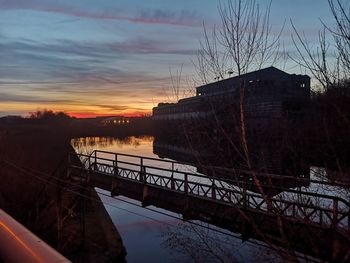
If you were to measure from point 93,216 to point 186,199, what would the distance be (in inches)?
591

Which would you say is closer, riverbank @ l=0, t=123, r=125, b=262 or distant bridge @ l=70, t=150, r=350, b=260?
distant bridge @ l=70, t=150, r=350, b=260

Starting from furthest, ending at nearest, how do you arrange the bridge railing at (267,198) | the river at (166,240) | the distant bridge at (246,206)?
the river at (166,240) → the distant bridge at (246,206) → the bridge railing at (267,198)

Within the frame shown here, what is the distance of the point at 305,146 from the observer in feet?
36.7

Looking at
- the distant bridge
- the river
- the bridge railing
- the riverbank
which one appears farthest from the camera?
the riverbank

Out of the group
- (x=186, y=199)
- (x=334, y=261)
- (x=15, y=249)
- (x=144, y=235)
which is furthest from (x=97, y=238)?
(x=15, y=249)

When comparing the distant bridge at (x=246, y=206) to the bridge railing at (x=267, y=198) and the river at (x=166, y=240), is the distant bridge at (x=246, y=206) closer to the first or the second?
the bridge railing at (x=267, y=198)

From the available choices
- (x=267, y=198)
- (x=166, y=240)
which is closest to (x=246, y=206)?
(x=267, y=198)

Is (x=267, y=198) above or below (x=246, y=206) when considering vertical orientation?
above

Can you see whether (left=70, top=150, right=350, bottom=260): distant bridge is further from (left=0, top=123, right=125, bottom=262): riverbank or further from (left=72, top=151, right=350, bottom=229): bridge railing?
(left=0, top=123, right=125, bottom=262): riverbank

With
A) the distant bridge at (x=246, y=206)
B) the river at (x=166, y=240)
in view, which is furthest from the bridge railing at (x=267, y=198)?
the river at (x=166, y=240)

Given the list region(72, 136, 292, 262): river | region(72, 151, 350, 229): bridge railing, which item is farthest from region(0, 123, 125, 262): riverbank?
region(72, 151, 350, 229): bridge railing

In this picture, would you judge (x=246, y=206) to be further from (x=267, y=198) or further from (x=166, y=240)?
(x=166, y=240)

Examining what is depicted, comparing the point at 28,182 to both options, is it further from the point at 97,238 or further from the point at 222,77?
the point at 222,77

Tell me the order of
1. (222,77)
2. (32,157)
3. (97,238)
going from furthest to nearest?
(32,157)
(97,238)
(222,77)
